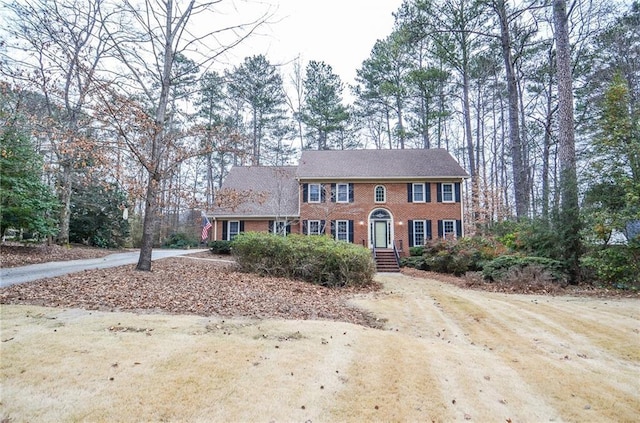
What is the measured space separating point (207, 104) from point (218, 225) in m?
13.0

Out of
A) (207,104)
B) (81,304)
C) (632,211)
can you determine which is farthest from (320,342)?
(207,104)

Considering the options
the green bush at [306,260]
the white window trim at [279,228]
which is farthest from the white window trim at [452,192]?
the green bush at [306,260]

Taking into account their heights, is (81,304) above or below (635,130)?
below

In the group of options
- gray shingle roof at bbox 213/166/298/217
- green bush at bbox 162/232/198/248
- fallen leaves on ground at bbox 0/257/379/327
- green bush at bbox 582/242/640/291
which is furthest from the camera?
green bush at bbox 162/232/198/248

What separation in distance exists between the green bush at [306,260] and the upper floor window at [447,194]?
1066 centimetres

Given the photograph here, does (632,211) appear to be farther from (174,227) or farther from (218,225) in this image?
(174,227)

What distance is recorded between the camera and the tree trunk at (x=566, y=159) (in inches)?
357

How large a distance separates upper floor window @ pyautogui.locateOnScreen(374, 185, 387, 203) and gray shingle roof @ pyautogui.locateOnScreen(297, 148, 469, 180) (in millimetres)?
733

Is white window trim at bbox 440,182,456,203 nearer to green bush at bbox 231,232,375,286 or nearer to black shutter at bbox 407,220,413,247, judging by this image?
black shutter at bbox 407,220,413,247

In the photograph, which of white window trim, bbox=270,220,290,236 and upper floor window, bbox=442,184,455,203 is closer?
white window trim, bbox=270,220,290,236

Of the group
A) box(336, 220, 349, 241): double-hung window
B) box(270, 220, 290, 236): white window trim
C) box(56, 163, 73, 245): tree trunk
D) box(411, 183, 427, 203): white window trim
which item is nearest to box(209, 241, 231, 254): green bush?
box(270, 220, 290, 236): white window trim

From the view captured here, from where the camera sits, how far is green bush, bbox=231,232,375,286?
961cm

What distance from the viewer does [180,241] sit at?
1094 inches

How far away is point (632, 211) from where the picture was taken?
25.6ft
